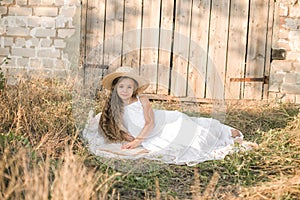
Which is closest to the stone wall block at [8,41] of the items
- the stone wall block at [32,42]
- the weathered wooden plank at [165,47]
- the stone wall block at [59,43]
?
the stone wall block at [32,42]

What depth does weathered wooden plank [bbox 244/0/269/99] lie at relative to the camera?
21.6ft

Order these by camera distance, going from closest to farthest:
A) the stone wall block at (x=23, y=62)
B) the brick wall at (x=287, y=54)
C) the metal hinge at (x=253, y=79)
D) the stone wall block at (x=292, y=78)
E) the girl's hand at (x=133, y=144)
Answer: the girl's hand at (x=133, y=144) → the brick wall at (x=287, y=54) → the stone wall block at (x=292, y=78) → the metal hinge at (x=253, y=79) → the stone wall block at (x=23, y=62)

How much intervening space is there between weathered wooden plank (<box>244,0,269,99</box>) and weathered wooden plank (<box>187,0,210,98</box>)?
0.57 meters

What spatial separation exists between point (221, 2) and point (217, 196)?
3663mm

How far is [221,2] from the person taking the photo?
6629 mm

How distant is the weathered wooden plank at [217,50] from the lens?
6.65 meters

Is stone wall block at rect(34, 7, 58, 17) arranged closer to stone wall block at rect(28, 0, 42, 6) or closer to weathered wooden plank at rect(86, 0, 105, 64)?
stone wall block at rect(28, 0, 42, 6)

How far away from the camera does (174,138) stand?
4.70 m

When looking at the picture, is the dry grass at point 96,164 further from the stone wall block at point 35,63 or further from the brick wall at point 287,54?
the stone wall block at point 35,63

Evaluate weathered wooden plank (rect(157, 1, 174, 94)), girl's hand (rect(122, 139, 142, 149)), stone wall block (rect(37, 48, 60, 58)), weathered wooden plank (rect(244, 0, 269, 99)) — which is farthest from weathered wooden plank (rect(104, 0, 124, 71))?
girl's hand (rect(122, 139, 142, 149))

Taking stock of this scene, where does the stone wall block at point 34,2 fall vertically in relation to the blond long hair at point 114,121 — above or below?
above

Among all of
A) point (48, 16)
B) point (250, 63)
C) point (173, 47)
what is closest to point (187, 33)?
point (173, 47)

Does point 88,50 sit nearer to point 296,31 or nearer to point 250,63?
point 250,63

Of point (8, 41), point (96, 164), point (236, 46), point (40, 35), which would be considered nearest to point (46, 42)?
point (40, 35)
